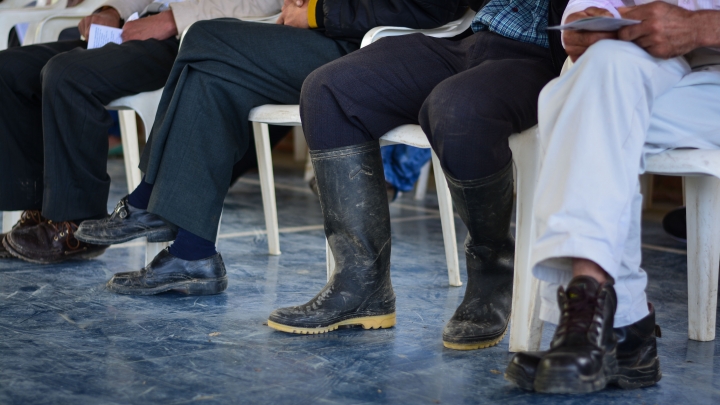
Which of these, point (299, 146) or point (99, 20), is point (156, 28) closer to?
point (99, 20)

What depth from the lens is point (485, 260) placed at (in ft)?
4.66

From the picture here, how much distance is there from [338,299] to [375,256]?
0.10 metres

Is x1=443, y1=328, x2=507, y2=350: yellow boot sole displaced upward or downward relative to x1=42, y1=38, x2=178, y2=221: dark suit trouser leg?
downward

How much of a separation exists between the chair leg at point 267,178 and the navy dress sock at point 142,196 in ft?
1.61

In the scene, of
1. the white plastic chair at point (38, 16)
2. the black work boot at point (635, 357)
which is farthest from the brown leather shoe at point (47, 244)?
the black work boot at point (635, 357)

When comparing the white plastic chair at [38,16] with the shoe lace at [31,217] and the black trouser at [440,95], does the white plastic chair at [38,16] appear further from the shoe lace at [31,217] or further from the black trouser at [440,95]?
the black trouser at [440,95]

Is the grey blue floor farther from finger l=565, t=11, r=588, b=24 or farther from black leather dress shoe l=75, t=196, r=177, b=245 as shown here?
finger l=565, t=11, r=588, b=24

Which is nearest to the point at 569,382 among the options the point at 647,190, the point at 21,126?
the point at 21,126

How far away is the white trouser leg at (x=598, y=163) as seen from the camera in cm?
104

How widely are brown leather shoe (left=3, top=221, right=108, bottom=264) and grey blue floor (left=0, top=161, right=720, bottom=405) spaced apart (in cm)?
3

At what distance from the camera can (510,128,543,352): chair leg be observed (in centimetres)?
132

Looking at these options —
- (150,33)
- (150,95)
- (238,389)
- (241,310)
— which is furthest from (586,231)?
(150,33)

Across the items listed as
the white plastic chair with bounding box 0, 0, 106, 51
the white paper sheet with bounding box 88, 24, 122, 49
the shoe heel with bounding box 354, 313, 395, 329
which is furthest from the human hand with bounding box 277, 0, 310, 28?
the white plastic chair with bounding box 0, 0, 106, 51

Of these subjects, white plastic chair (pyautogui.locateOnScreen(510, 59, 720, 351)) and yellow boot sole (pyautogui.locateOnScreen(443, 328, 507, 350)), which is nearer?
white plastic chair (pyautogui.locateOnScreen(510, 59, 720, 351))
